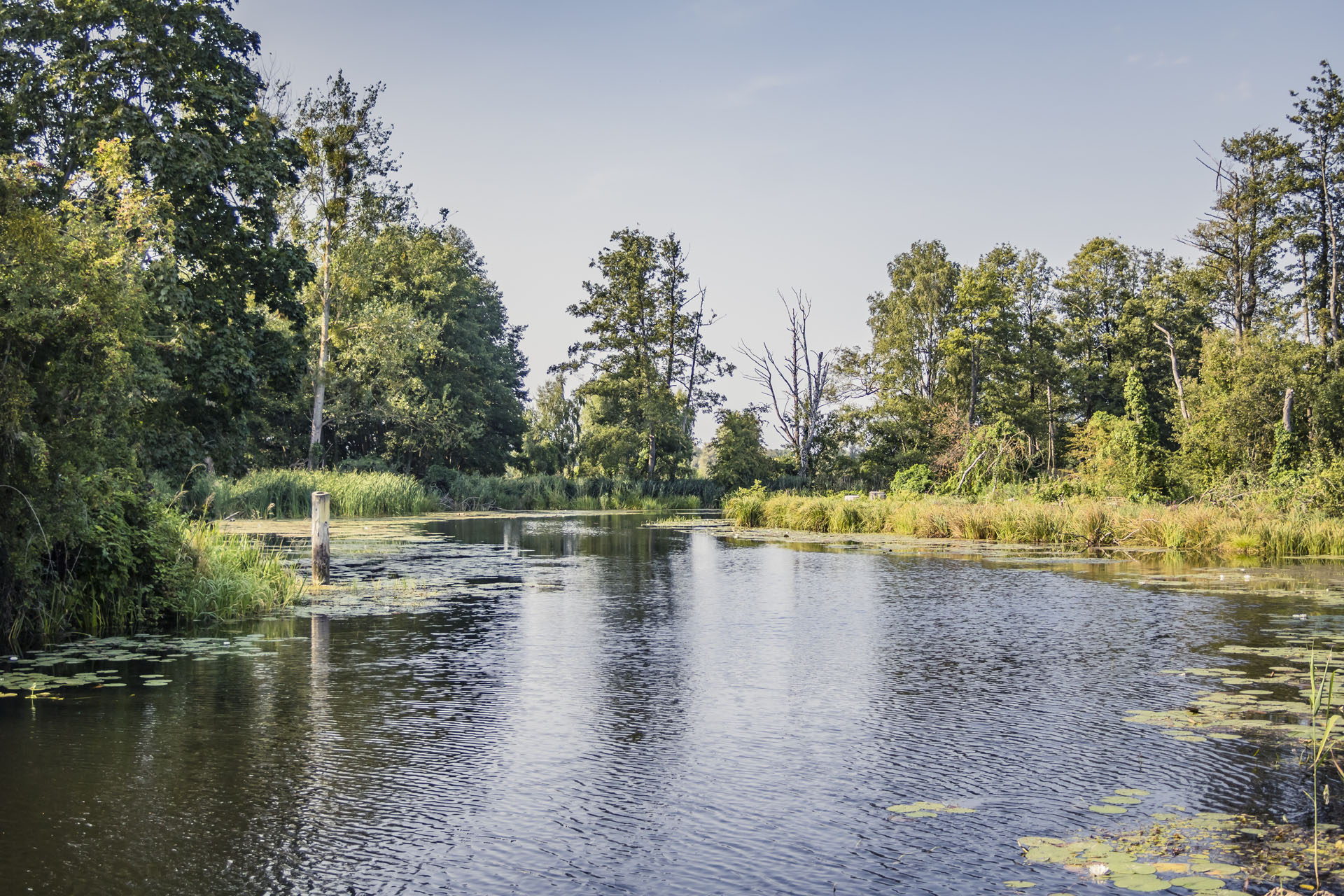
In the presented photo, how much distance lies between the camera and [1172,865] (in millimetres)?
4492

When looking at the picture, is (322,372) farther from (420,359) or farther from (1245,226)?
(1245,226)

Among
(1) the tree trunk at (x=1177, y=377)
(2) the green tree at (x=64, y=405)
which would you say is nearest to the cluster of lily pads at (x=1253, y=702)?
(2) the green tree at (x=64, y=405)

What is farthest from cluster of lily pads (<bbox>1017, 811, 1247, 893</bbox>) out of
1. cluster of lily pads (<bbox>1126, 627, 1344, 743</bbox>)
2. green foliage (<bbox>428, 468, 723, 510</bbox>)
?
green foliage (<bbox>428, 468, 723, 510</bbox>)

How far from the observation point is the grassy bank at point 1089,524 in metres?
21.9

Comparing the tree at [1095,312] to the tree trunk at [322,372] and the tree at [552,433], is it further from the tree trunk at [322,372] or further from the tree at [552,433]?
the tree trunk at [322,372]

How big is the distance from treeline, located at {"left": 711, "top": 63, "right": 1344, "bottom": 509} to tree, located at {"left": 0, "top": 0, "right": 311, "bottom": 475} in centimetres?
2121

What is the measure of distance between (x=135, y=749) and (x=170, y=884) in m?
2.36

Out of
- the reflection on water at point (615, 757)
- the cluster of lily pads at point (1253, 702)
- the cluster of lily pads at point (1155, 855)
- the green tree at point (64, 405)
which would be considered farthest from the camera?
the green tree at point (64, 405)

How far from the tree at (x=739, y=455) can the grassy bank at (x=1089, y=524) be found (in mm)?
22252

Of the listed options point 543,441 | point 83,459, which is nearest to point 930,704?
→ point 83,459

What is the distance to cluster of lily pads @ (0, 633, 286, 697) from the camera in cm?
826

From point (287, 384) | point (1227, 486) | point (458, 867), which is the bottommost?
point (458, 867)

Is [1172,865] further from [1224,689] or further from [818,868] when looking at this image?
[1224,689]

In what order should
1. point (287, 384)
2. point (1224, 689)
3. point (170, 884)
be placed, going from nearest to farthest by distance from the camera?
point (170, 884), point (1224, 689), point (287, 384)
